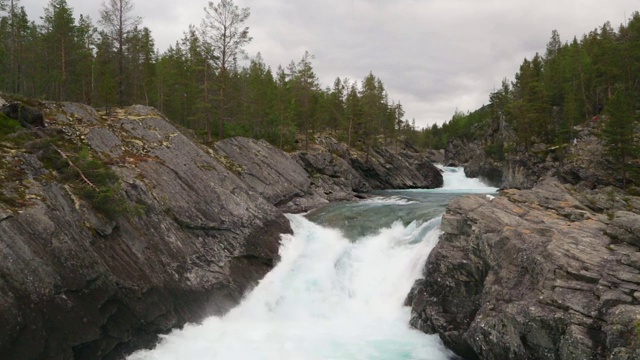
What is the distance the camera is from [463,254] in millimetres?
18812

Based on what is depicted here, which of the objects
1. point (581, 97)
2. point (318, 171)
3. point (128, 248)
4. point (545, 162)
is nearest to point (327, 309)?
point (128, 248)

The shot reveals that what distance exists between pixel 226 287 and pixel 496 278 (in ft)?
43.0

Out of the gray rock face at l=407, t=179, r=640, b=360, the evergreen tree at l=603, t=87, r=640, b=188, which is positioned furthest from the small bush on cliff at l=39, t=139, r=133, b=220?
the evergreen tree at l=603, t=87, r=640, b=188

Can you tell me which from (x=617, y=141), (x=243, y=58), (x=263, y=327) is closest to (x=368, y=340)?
(x=263, y=327)

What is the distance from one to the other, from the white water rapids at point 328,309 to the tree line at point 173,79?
20.9 metres

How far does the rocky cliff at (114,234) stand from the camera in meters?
12.8

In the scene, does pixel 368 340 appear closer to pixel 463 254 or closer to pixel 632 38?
pixel 463 254

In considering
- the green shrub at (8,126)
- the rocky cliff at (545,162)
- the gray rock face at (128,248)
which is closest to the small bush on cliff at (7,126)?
the green shrub at (8,126)

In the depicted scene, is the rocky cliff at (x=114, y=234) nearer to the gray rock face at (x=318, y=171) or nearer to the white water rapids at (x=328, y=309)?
the white water rapids at (x=328, y=309)

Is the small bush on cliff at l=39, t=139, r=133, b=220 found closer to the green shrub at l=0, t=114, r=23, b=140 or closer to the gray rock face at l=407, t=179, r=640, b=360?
the green shrub at l=0, t=114, r=23, b=140

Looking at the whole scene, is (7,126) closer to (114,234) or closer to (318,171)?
(114,234)

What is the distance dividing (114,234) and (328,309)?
11365mm

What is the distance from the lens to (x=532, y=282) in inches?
580

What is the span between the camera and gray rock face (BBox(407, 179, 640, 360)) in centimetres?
1251
